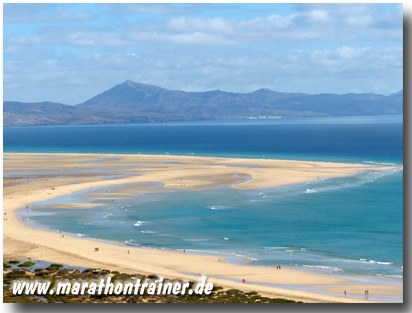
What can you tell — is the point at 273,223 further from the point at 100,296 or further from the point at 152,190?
the point at 100,296

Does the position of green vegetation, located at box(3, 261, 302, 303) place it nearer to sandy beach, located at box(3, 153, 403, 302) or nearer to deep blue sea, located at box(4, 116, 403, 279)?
sandy beach, located at box(3, 153, 403, 302)

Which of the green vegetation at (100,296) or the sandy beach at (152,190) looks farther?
the sandy beach at (152,190)

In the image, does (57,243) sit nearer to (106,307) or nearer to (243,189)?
(106,307)

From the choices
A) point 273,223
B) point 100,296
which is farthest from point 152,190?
point 100,296

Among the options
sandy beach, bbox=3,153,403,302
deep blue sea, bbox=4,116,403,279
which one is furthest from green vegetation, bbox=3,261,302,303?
deep blue sea, bbox=4,116,403,279

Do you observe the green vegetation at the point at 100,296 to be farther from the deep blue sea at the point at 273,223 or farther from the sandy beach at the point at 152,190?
the deep blue sea at the point at 273,223

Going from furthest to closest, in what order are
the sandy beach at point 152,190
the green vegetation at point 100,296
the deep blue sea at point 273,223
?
the deep blue sea at point 273,223, the sandy beach at point 152,190, the green vegetation at point 100,296

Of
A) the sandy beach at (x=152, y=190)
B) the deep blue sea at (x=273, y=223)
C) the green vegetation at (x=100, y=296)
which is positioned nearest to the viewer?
the green vegetation at (x=100, y=296)

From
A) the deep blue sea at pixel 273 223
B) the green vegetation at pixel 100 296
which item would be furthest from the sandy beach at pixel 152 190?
the deep blue sea at pixel 273 223
